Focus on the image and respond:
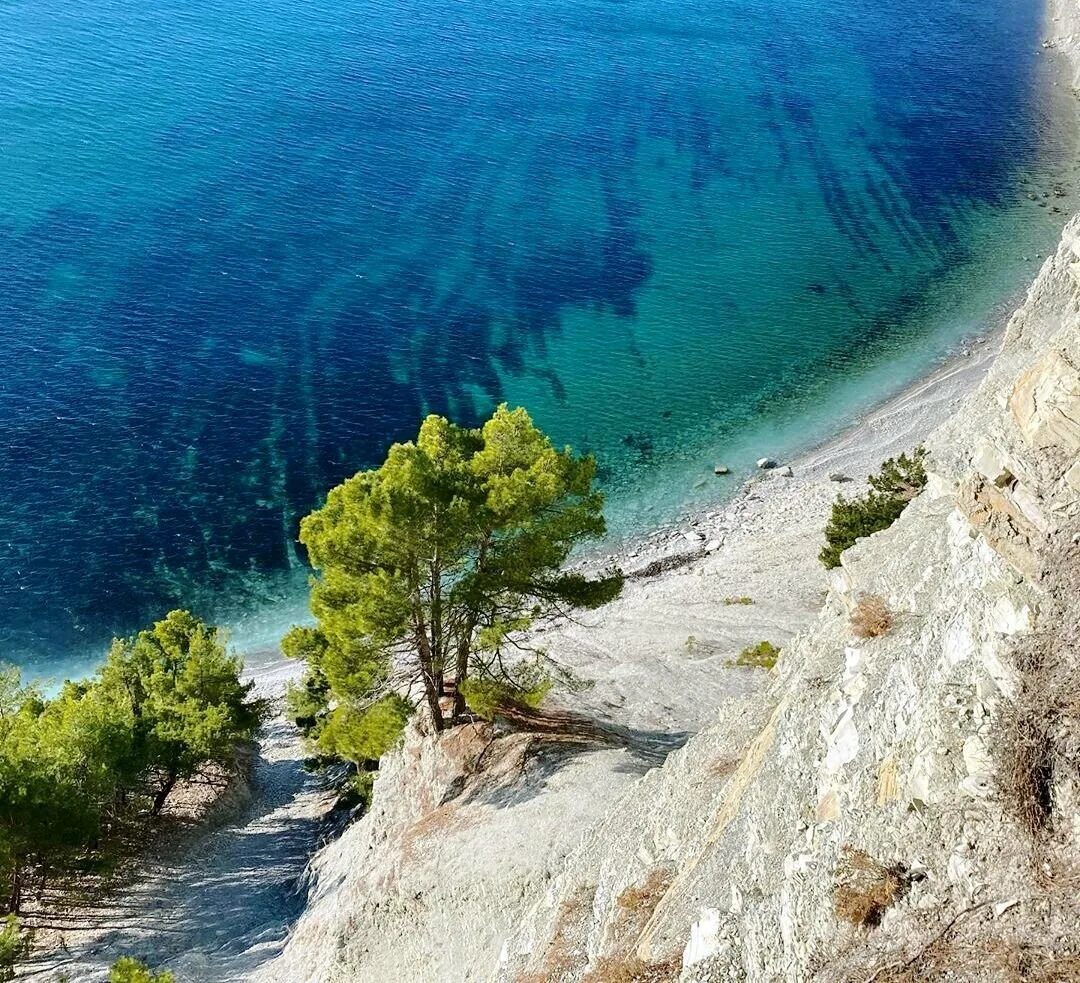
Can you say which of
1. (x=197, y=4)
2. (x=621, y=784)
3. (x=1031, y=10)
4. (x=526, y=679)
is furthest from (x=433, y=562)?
(x=1031, y=10)

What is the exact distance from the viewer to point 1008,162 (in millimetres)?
113625

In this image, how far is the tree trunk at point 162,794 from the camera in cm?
4388

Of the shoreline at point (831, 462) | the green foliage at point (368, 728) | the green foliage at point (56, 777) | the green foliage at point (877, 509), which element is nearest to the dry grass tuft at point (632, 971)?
the green foliage at point (368, 728)

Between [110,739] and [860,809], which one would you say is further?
[110,739]

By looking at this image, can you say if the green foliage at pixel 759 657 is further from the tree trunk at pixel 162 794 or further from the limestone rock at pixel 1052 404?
the limestone rock at pixel 1052 404

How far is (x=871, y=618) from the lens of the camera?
18.9 metres

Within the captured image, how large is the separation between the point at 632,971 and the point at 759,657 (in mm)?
26681

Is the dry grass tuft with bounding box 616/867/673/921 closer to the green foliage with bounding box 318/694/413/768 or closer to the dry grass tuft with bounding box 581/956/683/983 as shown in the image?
the dry grass tuft with bounding box 581/956/683/983

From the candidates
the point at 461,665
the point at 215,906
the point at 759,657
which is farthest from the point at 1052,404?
the point at 215,906

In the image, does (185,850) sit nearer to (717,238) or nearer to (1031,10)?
(717,238)

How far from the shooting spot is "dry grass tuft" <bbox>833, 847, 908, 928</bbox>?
13352 mm

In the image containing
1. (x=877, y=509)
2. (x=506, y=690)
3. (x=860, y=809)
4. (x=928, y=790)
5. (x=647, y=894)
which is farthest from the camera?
(x=877, y=509)

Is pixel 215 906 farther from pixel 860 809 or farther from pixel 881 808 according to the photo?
pixel 881 808

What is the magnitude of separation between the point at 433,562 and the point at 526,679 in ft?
20.7
